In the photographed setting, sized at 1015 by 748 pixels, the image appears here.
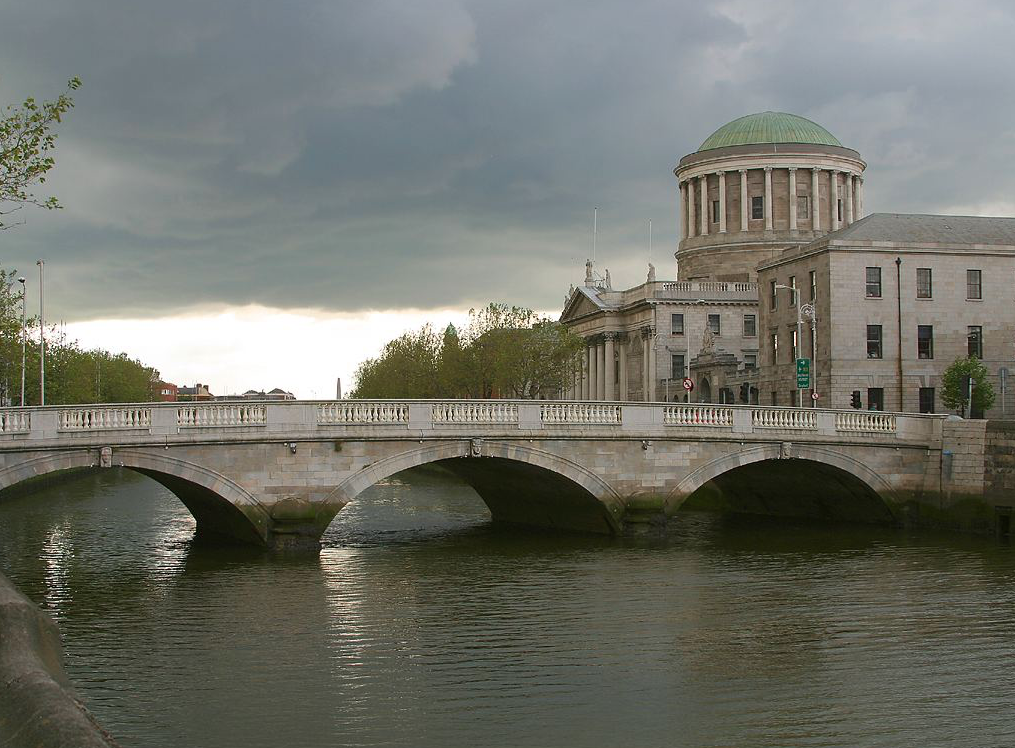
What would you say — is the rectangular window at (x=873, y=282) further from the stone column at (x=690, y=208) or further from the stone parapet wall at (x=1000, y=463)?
the stone column at (x=690, y=208)

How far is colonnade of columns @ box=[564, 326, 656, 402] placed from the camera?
103125 millimetres

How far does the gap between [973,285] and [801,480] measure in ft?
91.1

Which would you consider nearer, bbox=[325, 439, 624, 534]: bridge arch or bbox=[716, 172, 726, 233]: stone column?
bbox=[325, 439, 624, 534]: bridge arch

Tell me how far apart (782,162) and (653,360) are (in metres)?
24.1

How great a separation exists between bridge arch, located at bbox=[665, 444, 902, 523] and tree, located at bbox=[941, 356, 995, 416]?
18805 millimetres

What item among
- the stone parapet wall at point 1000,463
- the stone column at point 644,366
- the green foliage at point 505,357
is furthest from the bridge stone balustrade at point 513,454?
the stone column at point 644,366

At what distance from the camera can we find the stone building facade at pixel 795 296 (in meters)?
67.5

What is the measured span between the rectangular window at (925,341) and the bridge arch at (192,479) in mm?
42516

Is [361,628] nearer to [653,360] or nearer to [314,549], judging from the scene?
[314,549]

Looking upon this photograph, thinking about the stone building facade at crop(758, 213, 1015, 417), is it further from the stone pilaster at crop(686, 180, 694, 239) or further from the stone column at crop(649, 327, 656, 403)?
the stone pilaster at crop(686, 180, 694, 239)

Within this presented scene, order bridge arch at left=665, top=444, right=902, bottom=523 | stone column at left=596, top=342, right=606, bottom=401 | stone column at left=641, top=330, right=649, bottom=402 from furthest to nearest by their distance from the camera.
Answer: stone column at left=596, top=342, right=606, bottom=401
stone column at left=641, top=330, right=649, bottom=402
bridge arch at left=665, top=444, right=902, bottom=523

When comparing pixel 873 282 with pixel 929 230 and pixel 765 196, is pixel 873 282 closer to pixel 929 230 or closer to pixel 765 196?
pixel 929 230

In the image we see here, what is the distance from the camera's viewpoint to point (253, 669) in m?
22.8

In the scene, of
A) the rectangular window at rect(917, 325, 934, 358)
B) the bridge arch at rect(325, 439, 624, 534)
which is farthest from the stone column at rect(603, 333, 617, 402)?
the bridge arch at rect(325, 439, 624, 534)
